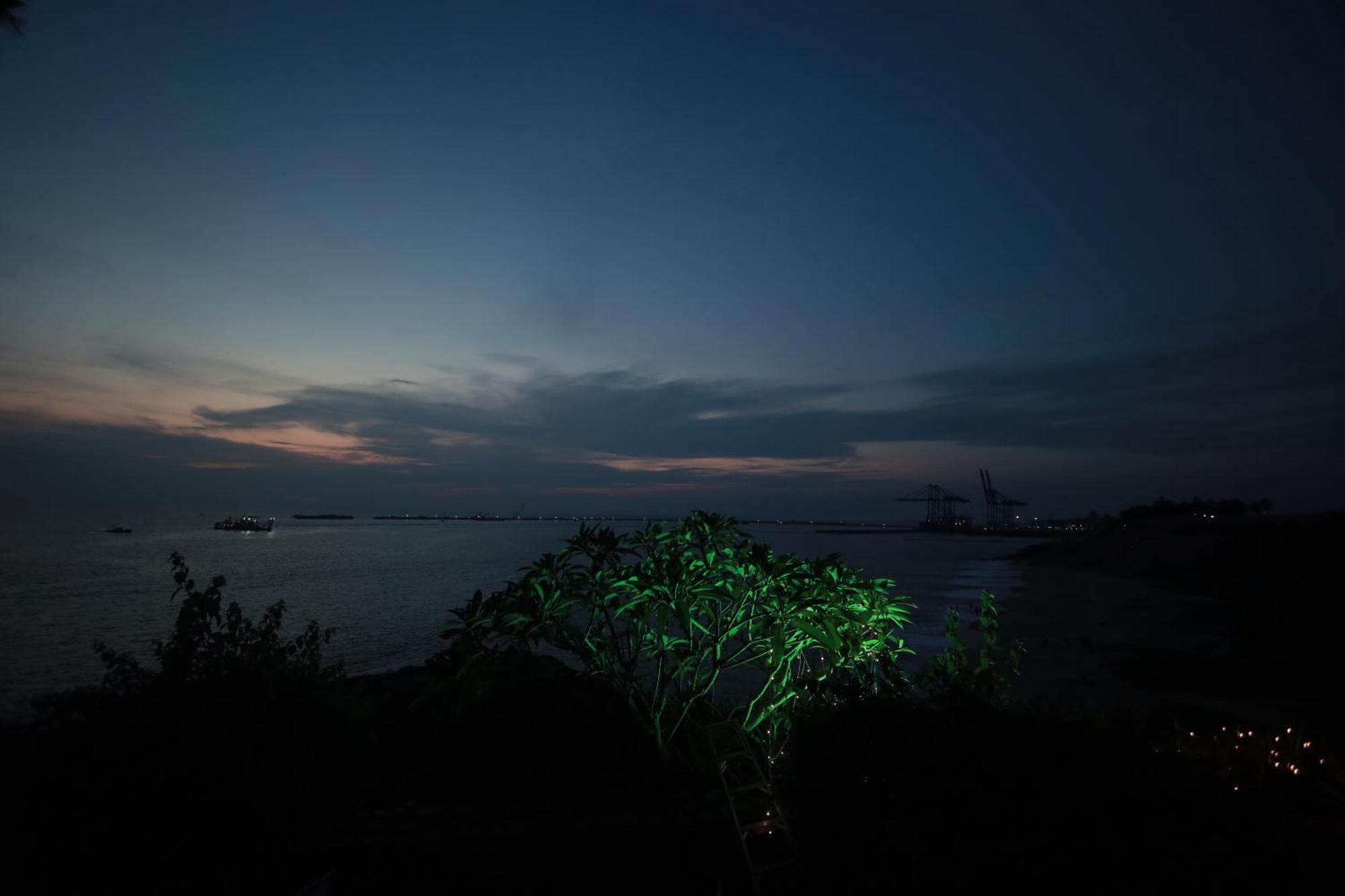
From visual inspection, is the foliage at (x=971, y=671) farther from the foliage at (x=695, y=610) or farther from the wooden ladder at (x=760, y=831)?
the wooden ladder at (x=760, y=831)

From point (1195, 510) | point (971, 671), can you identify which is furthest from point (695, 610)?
point (1195, 510)

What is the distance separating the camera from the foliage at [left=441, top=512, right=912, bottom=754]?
12.3ft

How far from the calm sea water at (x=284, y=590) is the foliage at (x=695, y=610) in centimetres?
61

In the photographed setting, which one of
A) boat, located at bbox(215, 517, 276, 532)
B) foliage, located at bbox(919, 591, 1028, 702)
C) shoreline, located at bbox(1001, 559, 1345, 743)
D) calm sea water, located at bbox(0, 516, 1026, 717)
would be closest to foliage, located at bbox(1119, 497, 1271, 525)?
calm sea water, located at bbox(0, 516, 1026, 717)

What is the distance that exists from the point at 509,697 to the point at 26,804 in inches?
97.7

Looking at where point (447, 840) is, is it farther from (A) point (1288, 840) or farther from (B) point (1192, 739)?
(B) point (1192, 739)

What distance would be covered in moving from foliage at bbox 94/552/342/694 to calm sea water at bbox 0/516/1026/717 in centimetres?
283

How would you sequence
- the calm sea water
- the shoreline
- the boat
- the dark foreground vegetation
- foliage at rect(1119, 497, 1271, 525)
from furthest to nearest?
the boat, foliage at rect(1119, 497, 1271, 525), the calm sea water, the shoreline, the dark foreground vegetation

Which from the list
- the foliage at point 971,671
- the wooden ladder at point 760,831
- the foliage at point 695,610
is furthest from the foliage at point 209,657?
the foliage at point 971,671

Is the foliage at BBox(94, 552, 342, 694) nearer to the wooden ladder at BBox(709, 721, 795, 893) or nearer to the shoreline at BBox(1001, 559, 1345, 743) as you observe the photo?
the wooden ladder at BBox(709, 721, 795, 893)

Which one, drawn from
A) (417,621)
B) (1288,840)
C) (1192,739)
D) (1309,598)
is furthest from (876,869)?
(417,621)

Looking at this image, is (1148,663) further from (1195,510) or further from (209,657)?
(1195,510)

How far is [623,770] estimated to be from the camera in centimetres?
402

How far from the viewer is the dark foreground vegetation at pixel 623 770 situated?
1.68m
